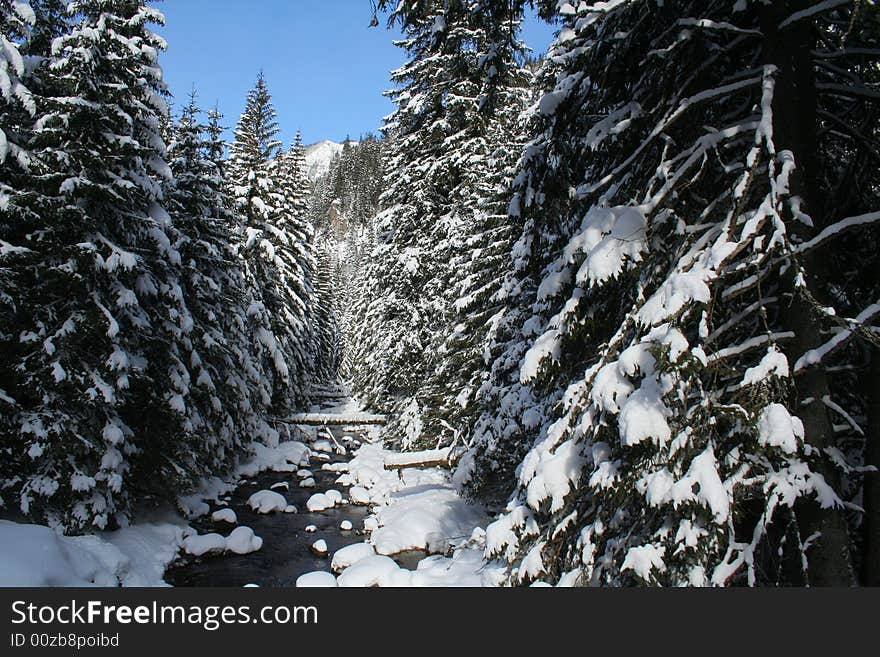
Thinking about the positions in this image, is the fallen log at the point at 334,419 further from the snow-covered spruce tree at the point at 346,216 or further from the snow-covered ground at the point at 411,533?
the snow-covered spruce tree at the point at 346,216

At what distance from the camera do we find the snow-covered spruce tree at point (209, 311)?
14.5m

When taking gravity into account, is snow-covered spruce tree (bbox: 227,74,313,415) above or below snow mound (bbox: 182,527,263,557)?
above

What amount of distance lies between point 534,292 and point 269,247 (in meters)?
17.2

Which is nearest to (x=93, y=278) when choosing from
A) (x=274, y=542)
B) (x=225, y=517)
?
(x=225, y=517)

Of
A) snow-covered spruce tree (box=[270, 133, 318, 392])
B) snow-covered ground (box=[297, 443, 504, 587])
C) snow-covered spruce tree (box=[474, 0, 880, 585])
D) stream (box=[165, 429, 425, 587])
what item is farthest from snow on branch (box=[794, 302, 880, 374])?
snow-covered spruce tree (box=[270, 133, 318, 392])

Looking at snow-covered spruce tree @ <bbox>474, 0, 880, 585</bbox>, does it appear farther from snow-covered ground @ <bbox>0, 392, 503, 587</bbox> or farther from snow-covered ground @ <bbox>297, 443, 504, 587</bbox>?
snow-covered ground @ <bbox>0, 392, 503, 587</bbox>

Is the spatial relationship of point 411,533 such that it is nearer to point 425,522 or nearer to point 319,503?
point 425,522

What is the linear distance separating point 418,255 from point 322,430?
15.2m

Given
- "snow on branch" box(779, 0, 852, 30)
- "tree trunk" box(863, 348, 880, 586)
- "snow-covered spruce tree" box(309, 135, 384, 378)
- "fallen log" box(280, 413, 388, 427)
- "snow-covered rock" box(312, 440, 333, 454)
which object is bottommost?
"snow-covered rock" box(312, 440, 333, 454)

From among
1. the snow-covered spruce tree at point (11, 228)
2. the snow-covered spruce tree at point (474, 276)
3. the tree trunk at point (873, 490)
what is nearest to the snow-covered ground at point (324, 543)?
the snow-covered spruce tree at point (474, 276)

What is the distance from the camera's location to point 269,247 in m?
23.7

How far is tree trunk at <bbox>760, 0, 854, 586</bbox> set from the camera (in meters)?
3.67

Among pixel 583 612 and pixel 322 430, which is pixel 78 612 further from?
pixel 322 430

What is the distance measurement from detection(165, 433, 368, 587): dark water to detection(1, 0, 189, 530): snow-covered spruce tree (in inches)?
89.1
